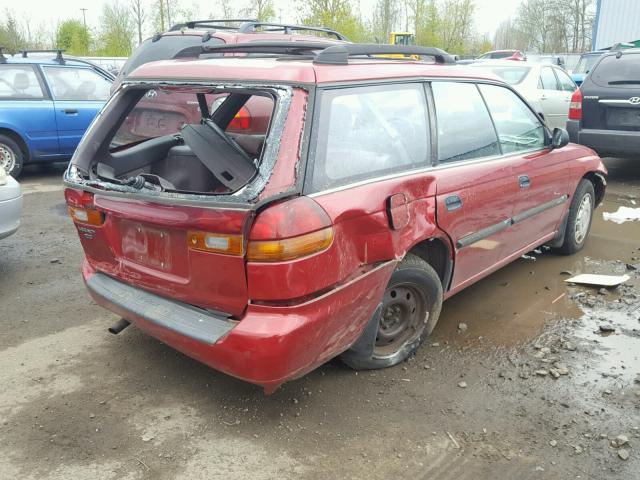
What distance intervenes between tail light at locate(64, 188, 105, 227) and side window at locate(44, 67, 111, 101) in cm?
610

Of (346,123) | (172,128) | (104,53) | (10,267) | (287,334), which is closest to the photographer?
(287,334)

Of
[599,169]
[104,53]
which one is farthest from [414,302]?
[104,53]

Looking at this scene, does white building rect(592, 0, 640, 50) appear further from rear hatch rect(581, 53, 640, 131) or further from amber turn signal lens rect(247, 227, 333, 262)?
amber turn signal lens rect(247, 227, 333, 262)

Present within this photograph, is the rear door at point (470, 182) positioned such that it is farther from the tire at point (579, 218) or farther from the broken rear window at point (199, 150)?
the tire at point (579, 218)

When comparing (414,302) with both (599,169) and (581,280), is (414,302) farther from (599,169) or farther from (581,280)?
(599,169)

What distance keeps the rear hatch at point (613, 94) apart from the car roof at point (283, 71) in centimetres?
520

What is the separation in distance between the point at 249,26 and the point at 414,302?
5.01 m

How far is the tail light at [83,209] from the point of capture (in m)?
3.12

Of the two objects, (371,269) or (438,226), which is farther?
(438,226)

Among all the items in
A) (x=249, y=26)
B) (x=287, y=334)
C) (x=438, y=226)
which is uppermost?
(x=249, y=26)

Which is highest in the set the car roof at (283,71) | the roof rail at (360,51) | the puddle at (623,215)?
the roof rail at (360,51)

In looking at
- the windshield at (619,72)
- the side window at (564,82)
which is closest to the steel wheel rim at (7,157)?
the windshield at (619,72)

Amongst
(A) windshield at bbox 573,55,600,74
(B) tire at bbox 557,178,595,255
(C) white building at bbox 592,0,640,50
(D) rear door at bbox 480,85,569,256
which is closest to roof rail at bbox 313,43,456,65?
(D) rear door at bbox 480,85,569,256

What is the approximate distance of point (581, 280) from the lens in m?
4.77
